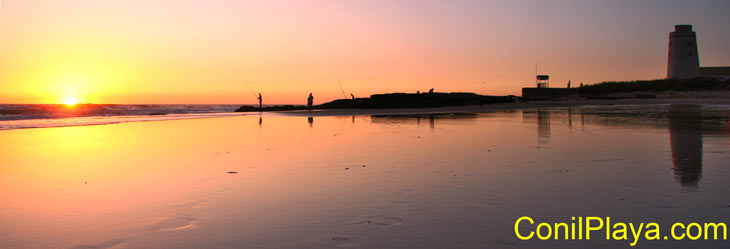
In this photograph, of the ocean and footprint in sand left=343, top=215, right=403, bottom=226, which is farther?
the ocean

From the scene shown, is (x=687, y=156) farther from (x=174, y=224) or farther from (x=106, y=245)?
(x=106, y=245)

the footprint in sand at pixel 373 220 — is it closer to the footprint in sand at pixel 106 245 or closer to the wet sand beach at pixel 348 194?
the wet sand beach at pixel 348 194

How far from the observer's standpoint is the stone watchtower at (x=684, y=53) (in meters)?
67.1

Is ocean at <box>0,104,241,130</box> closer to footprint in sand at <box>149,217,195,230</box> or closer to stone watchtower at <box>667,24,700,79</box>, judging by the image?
footprint in sand at <box>149,217,195,230</box>

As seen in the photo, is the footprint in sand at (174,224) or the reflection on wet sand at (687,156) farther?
the reflection on wet sand at (687,156)

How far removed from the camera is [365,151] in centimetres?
987

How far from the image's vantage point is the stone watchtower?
220 ft

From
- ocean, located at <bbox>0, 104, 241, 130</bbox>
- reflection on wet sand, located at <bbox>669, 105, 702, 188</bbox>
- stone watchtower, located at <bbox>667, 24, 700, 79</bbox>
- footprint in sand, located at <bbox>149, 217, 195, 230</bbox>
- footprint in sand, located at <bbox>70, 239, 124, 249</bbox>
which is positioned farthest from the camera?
stone watchtower, located at <bbox>667, 24, 700, 79</bbox>

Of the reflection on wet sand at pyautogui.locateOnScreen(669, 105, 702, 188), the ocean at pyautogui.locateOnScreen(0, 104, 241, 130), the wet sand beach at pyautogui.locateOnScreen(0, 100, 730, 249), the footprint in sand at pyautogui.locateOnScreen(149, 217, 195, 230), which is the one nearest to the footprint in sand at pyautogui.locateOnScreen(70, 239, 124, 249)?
the wet sand beach at pyautogui.locateOnScreen(0, 100, 730, 249)

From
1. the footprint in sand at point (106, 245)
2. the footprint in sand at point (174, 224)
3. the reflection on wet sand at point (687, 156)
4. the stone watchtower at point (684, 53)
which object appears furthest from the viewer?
the stone watchtower at point (684, 53)

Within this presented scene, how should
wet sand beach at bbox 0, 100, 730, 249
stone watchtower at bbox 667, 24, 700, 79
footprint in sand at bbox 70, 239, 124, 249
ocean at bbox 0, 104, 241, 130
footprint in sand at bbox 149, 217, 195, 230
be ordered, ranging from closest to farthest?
1. footprint in sand at bbox 70, 239, 124, 249
2. wet sand beach at bbox 0, 100, 730, 249
3. footprint in sand at bbox 149, 217, 195, 230
4. ocean at bbox 0, 104, 241, 130
5. stone watchtower at bbox 667, 24, 700, 79

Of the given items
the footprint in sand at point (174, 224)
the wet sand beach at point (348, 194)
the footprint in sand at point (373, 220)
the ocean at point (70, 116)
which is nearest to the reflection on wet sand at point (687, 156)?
the wet sand beach at point (348, 194)

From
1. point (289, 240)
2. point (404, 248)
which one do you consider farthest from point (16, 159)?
point (404, 248)

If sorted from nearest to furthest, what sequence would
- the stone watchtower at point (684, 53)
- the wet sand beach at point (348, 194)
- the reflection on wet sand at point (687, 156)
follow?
the wet sand beach at point (348, 194) < the reflection on wet sand at point (687, 156) < the stone watchtower at point (684, 53)
